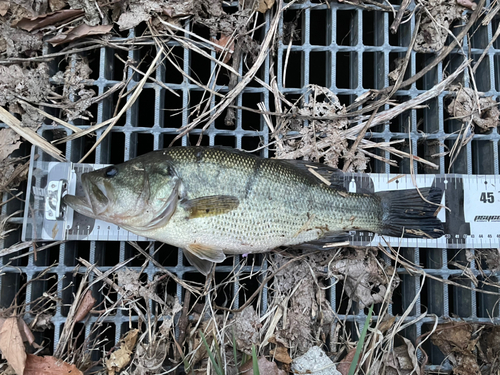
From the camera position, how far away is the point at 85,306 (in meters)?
2.55

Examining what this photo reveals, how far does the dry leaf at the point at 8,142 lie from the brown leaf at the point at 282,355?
8.23 ft

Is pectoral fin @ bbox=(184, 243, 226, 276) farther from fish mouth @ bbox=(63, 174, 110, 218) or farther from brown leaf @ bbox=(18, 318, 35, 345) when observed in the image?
brown leaf @ bbox=(18, 318, 35, 345)

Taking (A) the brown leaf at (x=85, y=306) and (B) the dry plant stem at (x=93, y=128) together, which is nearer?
(A) the brown leaf at (x=85, y=306)

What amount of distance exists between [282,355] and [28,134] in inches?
101

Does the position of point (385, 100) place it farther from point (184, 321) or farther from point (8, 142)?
point (8, 142)

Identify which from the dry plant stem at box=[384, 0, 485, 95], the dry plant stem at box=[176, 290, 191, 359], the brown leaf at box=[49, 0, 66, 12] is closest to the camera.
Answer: the dry plant stem at box=[176, 290, 191, 359]

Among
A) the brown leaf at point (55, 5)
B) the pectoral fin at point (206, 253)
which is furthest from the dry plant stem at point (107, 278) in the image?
the brown leaf at point (55, 5)

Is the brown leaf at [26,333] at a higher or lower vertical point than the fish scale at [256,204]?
lower

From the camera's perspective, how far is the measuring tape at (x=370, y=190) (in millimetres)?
2570

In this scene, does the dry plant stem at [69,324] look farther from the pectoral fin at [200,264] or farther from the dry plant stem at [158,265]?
the pectoral fin at [200,264]

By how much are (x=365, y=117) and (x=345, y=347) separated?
185cm

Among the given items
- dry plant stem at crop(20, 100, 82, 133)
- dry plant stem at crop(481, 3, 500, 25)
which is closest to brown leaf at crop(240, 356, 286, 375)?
dry plant stem at crop(20, 100, 82, 133)

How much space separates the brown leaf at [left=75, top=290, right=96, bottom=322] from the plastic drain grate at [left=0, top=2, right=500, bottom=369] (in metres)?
0.09

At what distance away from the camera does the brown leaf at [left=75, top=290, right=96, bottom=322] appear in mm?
2543
